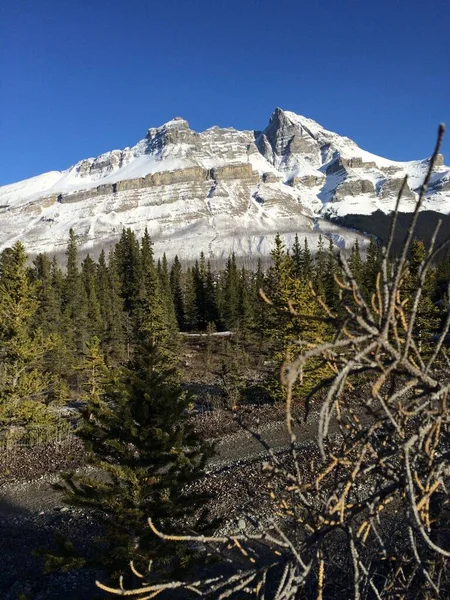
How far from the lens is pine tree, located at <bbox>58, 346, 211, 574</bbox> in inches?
241

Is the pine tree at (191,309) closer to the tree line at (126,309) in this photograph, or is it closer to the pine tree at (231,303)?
the tree line at (126,309)

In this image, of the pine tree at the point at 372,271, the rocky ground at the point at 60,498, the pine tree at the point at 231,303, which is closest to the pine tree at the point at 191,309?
the pine tree at the point at 231,303

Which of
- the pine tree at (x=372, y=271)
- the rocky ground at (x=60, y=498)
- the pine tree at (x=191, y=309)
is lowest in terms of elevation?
the rocky ground at (x=60, y=498)

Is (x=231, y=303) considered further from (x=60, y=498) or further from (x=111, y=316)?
(x=60, y=498)

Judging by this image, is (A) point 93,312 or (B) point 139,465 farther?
(A) point 93,312

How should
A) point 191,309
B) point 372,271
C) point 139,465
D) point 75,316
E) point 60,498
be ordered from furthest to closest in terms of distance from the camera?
point 191,309
point 75,316
point 372,271
point 60,498
point 139,465

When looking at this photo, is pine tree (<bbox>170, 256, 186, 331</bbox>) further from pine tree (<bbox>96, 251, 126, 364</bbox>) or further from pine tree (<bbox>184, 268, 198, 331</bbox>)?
pine tree (<bbox>96, 251, 126, 364</bbox>)

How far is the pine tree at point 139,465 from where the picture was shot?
6.11 metres

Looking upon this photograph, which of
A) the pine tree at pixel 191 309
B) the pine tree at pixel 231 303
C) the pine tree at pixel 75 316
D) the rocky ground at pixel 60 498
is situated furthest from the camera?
the pine tree at pixel 191 309

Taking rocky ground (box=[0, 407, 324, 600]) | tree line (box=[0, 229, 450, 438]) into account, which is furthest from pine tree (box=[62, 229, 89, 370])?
rocky ground (box=[0, 407, 324, 600])

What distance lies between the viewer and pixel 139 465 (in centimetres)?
659

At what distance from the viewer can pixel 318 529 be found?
177 cm

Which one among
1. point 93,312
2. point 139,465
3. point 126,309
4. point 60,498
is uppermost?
point 139,465

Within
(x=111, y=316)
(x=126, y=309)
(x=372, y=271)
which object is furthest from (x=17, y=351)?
(x=126, y=309)
